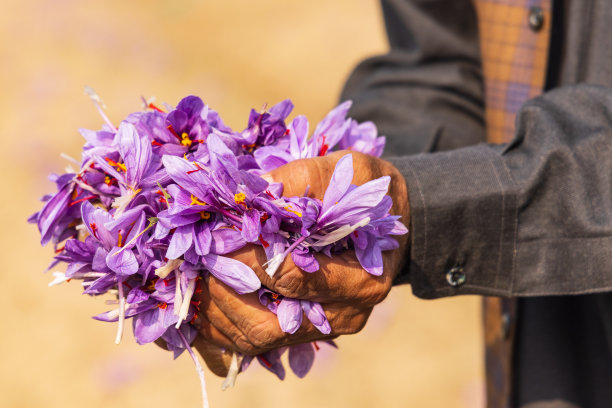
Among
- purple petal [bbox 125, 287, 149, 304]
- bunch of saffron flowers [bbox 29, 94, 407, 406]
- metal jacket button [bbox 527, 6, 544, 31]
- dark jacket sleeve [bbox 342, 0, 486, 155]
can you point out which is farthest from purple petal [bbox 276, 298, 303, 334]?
metal jacket button [bbox 527, 6, 544, 31]

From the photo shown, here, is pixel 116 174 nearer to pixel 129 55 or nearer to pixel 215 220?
pixel 215 220

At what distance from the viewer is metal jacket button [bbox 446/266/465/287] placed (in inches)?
61.8

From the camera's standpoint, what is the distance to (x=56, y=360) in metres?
5.10

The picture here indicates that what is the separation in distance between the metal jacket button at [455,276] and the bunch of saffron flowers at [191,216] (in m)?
0.30

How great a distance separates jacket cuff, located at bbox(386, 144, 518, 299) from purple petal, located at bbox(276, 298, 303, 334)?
36 cm

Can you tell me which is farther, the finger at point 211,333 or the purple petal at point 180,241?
the finger at point 211,333

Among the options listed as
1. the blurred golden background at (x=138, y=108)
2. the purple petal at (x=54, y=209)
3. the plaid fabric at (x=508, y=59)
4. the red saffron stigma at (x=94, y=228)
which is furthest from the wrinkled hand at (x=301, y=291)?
the blurred golden background at (x=138, y=108)

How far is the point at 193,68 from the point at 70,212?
7925 mm

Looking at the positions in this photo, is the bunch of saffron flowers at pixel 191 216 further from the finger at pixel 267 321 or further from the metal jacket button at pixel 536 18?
the metal jacket button at pixel 536 18

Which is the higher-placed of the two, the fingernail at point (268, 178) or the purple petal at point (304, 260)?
the fingernail at point (268, 178)

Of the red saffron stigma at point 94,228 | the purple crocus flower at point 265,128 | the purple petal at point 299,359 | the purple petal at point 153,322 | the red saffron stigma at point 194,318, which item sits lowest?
the purple petal at point 299,359

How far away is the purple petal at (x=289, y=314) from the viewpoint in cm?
126

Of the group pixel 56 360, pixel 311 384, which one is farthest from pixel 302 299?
pixel 56 360

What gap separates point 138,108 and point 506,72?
255 inches
